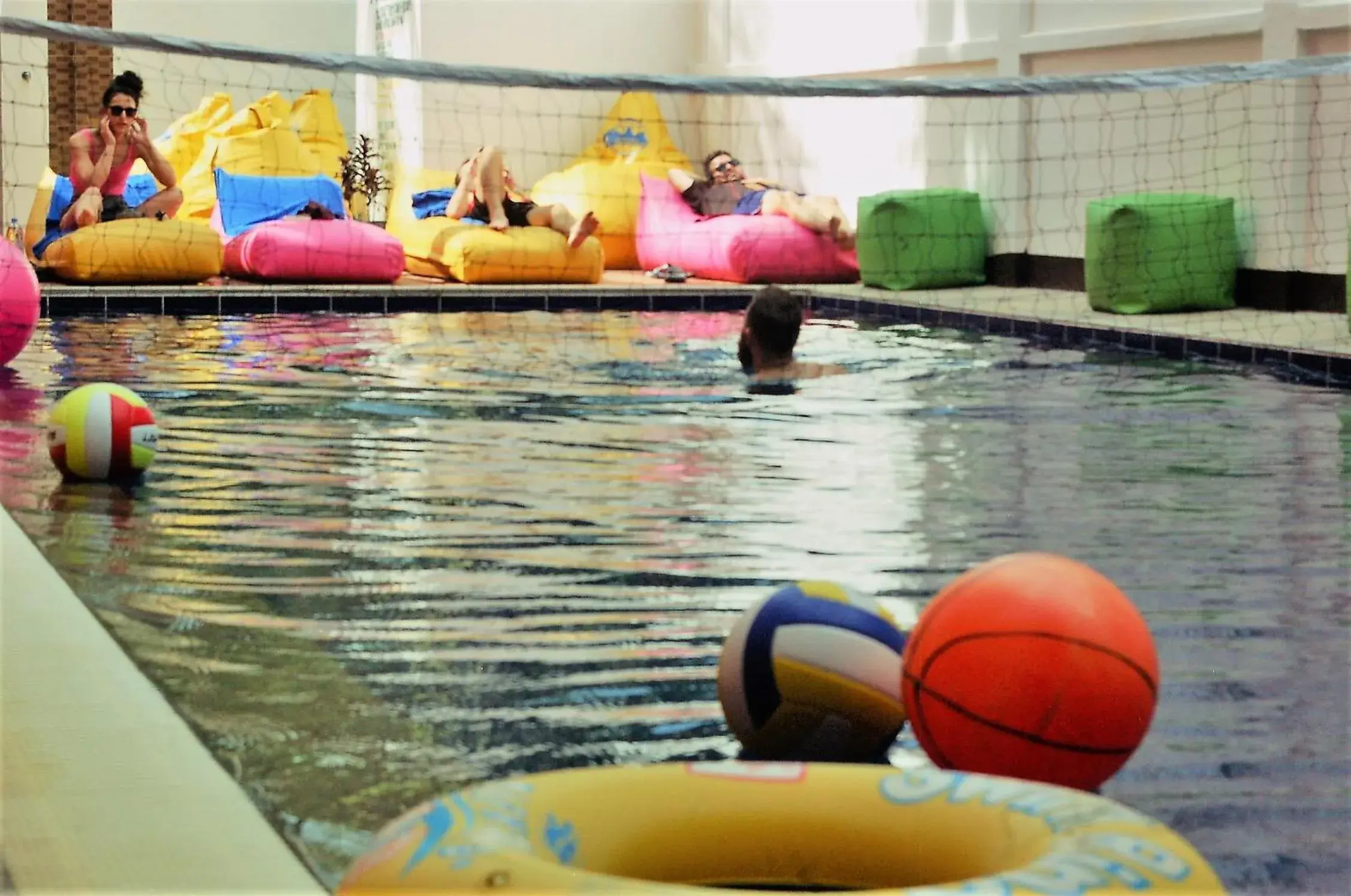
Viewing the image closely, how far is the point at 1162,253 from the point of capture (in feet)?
35.6

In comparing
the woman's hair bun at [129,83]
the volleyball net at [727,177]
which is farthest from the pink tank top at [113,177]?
the woman's hair bun at [129,83]

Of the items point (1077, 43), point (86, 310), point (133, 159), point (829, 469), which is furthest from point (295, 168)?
point (829, 469)

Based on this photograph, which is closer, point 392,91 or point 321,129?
point 321,129

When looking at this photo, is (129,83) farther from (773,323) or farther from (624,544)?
(624,544)

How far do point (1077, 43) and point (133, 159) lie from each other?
21.4 feet

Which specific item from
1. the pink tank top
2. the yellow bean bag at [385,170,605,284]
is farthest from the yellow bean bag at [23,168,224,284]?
the yellow bean bag at [385,170,605,284]

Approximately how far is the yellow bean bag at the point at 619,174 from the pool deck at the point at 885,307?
0.67m

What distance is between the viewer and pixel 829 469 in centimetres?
539

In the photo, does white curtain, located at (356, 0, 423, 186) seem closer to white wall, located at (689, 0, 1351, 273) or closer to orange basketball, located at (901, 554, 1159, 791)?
white wall, located at (689, 0, 1351, 273)

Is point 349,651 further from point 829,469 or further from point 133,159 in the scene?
point 133,159

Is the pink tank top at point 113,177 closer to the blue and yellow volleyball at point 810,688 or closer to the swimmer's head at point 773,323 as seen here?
the swimmer's head at point 773,323

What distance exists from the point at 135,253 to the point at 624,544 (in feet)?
28.9

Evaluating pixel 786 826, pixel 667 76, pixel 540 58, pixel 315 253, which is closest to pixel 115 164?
pixel 315 253

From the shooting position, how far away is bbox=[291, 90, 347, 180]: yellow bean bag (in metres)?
16.7
